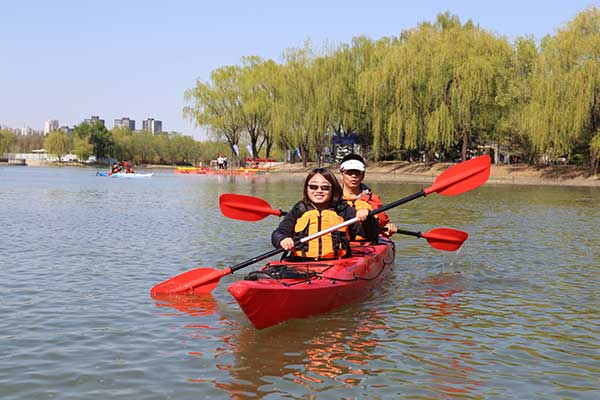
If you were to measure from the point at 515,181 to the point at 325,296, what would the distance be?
33311 millimetres

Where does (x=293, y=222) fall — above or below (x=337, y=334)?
above

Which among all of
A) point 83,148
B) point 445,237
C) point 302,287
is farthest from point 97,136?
point 302,287

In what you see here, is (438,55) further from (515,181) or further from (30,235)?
(30,235)

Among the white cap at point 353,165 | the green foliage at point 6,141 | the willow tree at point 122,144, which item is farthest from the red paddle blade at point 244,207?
the green foliage at point 6,141

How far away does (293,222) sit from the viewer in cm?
705

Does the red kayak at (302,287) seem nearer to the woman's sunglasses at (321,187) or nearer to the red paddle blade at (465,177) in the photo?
the woman's sunglasses at (321,187)

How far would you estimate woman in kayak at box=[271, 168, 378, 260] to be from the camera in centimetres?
693

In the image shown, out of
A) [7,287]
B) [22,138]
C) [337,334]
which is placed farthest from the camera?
[22,138]

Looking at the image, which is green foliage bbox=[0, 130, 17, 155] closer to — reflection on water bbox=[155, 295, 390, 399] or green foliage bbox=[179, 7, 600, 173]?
green foliage bbox=[179, 7, 600, 173]

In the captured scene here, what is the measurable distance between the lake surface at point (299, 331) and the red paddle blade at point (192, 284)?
0.15m

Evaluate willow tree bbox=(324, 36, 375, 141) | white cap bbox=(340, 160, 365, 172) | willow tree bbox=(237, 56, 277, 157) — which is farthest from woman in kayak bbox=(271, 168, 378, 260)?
willow tree bbox=(237, 56, 277, 157)

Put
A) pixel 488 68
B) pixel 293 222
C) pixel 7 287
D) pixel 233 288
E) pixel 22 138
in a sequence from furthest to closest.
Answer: pixel 22 138 → pixel 488 68 → pixel 7 287 → pixel 293 222 → pixel 233 288

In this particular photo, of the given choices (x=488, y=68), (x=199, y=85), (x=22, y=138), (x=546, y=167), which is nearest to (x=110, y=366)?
(x=488, y=68)

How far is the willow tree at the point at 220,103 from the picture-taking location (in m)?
58.6
